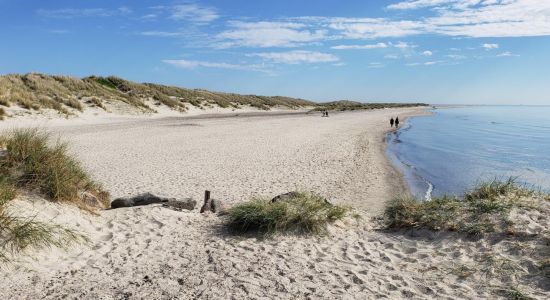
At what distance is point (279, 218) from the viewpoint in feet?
23.5

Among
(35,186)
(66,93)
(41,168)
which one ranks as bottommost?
(35,186)

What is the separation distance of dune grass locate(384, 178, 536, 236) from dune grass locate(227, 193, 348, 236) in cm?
137

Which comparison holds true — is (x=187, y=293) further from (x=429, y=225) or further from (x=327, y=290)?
(x=429, y=225)

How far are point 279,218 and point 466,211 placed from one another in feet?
11.4

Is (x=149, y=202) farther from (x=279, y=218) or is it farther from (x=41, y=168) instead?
(x=279, y=218)

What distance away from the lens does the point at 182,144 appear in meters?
20.8

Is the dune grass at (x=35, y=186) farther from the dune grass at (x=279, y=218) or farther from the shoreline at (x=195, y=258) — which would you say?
the dune grass at (x=279, y=218)

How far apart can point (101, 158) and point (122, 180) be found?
3.93 meters

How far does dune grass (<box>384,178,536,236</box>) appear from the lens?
6.98 m

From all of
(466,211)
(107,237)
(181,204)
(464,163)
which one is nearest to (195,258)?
(107,237)

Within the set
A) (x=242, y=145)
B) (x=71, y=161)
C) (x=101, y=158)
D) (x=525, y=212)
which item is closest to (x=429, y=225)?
(x=525, y=212)

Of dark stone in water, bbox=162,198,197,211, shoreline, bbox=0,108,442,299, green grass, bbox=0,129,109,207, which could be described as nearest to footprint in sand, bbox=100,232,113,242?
shoreline, bbox=0,108,442,299

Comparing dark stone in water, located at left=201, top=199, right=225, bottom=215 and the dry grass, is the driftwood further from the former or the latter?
the dry grass

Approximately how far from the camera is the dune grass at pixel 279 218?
7.11 meters
